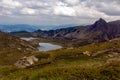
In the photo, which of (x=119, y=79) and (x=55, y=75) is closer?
(x=119, y=79)

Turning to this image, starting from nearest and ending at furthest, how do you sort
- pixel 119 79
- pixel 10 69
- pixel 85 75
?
pixel 119 79 → pixel 85 75 → pixel 10 69

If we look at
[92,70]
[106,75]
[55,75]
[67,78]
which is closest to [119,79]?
[106,75]

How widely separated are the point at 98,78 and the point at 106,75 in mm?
1829

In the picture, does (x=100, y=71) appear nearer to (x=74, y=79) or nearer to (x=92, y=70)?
(x=92, y=70)

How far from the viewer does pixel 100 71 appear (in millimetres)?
57031

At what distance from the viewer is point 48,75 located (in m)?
64.2

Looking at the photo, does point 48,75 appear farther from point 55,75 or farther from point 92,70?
point 92,70

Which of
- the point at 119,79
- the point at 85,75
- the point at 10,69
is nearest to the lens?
the point at 119,79

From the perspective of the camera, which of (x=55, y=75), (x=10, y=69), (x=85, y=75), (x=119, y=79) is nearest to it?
(x=119, y=79)

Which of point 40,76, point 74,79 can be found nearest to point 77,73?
point 74,79

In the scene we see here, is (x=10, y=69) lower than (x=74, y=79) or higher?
lower

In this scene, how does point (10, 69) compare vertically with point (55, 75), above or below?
below

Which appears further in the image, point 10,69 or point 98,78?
point 10,69

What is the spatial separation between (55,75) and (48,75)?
6.58ft
